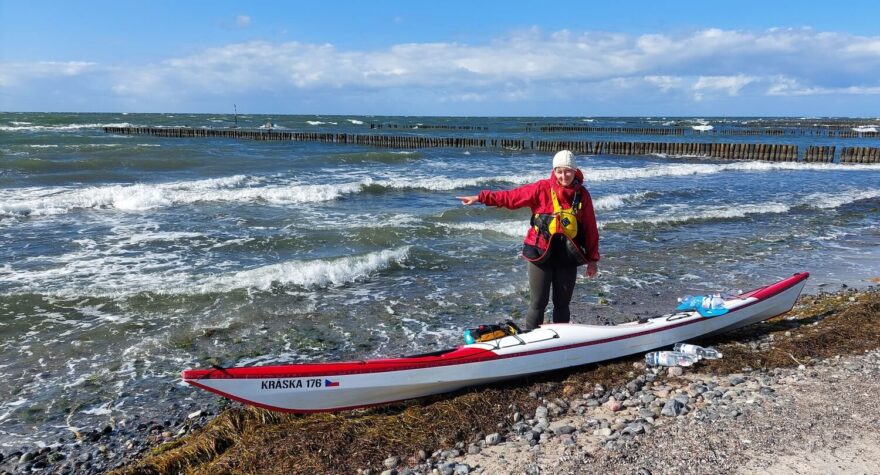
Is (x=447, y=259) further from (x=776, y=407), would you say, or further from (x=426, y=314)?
(x=776, y=407)

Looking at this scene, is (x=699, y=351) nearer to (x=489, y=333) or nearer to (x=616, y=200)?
(x=489, y=333)

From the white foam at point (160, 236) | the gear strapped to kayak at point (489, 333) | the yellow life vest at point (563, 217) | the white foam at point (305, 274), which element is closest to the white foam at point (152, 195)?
the white foam at point (160, 236)

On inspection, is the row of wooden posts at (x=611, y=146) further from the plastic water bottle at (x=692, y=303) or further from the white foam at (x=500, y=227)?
the plastic water bottle at (x=692, y=303)

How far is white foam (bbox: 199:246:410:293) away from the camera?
28.4ft

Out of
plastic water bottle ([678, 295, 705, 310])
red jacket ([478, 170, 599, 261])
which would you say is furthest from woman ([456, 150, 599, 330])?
plastic water bottle ([678, 295, 705, 310])

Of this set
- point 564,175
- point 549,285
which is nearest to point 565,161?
point 564,175

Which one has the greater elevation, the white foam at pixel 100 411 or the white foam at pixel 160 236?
the white foam at pixel 160 236

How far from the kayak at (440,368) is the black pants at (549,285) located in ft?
0.44

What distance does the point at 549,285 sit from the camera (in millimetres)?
5172

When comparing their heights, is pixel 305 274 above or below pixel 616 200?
below

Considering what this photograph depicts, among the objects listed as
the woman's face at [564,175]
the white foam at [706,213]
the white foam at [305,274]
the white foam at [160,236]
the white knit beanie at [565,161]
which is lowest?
the white foam at [305,274]

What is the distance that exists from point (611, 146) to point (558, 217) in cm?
3915

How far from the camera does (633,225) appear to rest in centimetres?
1406

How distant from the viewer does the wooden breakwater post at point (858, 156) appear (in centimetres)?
3384
